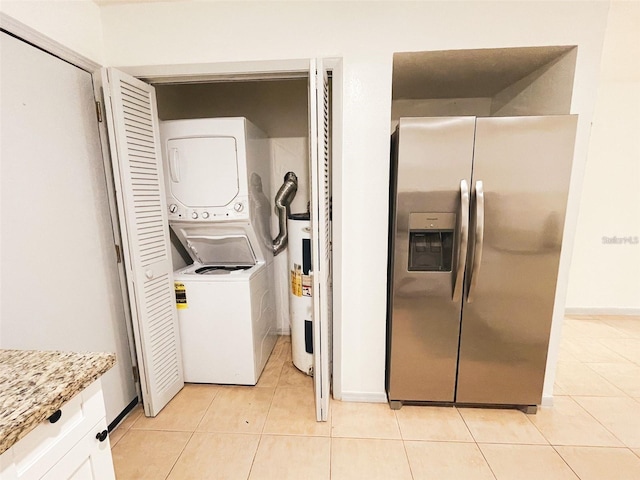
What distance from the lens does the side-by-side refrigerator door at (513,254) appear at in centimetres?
150

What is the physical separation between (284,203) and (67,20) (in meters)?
1.55

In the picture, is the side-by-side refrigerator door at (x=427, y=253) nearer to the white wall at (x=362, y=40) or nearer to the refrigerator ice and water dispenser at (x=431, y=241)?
the refrigerator ice and water dispenser at (x=431, y=241)

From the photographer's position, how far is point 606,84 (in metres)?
2.75

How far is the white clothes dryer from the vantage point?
1976 mm

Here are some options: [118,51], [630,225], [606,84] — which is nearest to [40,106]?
[118,51]

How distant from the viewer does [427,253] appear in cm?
171

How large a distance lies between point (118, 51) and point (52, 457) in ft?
6.11

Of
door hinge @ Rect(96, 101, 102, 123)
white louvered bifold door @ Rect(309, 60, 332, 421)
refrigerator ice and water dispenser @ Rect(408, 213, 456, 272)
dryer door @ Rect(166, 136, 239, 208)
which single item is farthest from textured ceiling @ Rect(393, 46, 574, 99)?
door hinge @ Rect(96, 101, 102, 123)

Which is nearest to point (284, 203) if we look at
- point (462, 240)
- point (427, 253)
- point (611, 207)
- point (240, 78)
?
point (240, 78)

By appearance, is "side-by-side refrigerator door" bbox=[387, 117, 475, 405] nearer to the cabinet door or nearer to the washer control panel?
the washer control panel

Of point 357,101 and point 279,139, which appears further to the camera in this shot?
point 279,139

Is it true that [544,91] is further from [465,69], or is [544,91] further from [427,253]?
[427,253]

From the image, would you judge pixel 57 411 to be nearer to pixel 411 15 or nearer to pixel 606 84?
pixel 411 15

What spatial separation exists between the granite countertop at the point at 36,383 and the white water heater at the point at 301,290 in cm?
130
